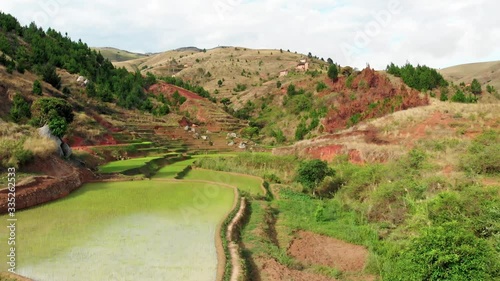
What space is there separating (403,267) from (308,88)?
185 feet

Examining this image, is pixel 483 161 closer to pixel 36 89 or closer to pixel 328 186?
pixel 328 186

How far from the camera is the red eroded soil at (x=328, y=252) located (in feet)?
35.8

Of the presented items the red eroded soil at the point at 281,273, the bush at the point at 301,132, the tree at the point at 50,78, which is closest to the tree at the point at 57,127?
the red eroded soil at the point at 281,273

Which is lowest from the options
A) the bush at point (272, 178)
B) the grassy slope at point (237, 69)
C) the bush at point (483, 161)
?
the bush at point (272, 178)

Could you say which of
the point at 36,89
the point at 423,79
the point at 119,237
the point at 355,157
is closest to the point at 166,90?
the point at 36,89

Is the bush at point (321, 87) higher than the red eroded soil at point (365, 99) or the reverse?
higher

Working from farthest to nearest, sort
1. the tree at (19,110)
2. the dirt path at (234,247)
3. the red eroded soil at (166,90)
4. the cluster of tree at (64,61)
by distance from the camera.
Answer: the red eroded soil at (166,90), the cluster of tree at (64,61), the tree at (19,110), the dirt path at (234,247)

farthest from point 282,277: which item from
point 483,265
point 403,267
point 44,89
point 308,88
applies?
point 308,88

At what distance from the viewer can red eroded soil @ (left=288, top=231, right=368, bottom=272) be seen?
35.8 ft

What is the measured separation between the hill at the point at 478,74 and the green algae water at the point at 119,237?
8633 cm

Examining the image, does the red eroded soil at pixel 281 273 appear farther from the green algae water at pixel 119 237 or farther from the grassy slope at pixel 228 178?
the grassy slope at pixel 228 178

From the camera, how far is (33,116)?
2564 cm

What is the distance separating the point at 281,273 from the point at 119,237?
405cm

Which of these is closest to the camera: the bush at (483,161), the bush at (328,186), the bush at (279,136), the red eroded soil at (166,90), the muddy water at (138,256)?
the muddy water at (138,256)
